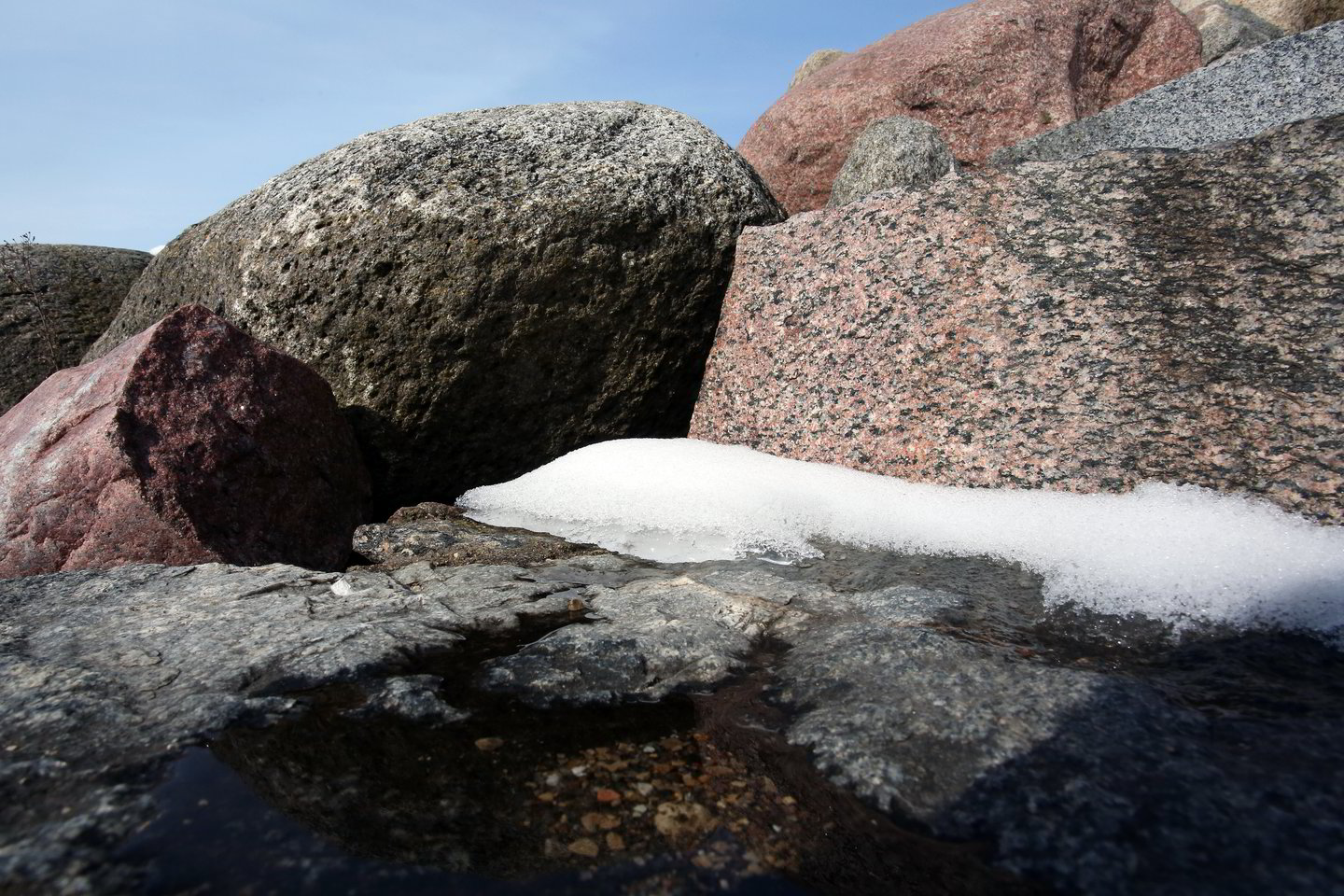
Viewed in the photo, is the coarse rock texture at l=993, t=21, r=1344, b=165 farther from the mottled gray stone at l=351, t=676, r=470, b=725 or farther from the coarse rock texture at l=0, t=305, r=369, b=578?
the mottled gray stone at l=351, t=676, r=470, b=725

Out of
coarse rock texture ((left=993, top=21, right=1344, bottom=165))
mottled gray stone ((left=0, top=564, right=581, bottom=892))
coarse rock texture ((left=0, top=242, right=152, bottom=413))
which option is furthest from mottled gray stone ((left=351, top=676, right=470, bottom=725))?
coarse rock texture ((left=0, top=242, right=152, bottom=413))

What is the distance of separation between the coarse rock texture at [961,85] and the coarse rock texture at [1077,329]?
5.00 meters

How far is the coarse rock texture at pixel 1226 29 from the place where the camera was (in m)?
10.3

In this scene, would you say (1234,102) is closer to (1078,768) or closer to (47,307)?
(1078,768)

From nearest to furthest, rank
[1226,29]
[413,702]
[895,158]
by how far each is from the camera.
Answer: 1. [413,702]
2. [895,158]
3. [1226,29]

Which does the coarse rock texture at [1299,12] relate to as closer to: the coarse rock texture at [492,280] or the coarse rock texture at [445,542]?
the coarse rock texture at [492,280]

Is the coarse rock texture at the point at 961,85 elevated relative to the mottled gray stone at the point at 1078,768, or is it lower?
elevated

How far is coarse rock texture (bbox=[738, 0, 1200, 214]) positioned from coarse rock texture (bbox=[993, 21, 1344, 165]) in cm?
208

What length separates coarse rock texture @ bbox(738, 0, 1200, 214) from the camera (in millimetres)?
7988

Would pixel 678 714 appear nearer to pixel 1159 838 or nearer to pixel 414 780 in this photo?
pixel 414 780

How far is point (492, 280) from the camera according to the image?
12.1 ft

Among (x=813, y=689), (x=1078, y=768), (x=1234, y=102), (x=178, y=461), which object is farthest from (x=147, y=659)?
(x=1234, y=102)

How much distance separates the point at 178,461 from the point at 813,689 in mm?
2494

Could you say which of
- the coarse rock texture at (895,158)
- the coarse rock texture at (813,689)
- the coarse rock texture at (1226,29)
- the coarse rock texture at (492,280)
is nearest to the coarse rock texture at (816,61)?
the coarse rock texture at (1226,29)
